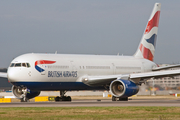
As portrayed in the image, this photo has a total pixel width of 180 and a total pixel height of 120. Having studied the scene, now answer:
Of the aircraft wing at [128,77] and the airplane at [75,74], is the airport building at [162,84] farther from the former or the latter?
the airplane at [75,74]

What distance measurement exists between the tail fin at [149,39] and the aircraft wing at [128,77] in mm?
9049

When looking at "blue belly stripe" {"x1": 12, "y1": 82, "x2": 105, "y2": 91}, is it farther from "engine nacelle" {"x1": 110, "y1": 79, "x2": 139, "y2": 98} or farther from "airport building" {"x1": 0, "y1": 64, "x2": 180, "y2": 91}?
"airport building" {"x1": 0, "y1": 64, "x2": 180, "y2": 91}

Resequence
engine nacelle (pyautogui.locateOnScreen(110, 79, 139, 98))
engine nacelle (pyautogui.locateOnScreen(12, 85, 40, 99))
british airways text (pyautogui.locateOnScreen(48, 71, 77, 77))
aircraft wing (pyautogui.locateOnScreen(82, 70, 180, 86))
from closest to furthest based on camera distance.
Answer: engine nacelle (pyautogui.locateOnScreen(110, 79, 139, 98)) → aircraft wing (pyautogui.locateOnScreen(82, 70, 180, 86)) → engine nacelle (pyautogui.locateOnScreen(12, 85, 40, 99)) → british airways text (pyautogui.locateOnScreen(48, 71, 77, 77))

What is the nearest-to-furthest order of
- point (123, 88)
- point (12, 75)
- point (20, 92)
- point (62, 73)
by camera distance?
point (12, 75) < point (123, 88) < point (62, 73) < point (20, 92)

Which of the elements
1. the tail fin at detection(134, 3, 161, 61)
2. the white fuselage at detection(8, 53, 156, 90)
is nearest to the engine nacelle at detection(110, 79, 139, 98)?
the white fuselage at detection(8, 53, 156, 90)

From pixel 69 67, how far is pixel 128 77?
606cm

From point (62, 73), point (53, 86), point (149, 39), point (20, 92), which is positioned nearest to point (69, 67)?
point (62, 73)

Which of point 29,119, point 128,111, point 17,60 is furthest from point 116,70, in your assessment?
point 29,119

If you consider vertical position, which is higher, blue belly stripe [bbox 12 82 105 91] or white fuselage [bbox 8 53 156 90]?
white fuselage [bbox 8 53 156 90]

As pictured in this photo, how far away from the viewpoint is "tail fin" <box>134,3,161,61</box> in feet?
154

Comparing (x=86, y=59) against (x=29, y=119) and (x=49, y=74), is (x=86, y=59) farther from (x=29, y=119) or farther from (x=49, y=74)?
(x=29, y=119)

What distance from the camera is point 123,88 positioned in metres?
35.9

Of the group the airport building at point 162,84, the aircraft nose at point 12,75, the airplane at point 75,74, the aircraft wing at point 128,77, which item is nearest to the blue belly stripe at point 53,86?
the airplane at point 75,74

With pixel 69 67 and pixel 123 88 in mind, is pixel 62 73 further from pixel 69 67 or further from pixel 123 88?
pixel 123 88
